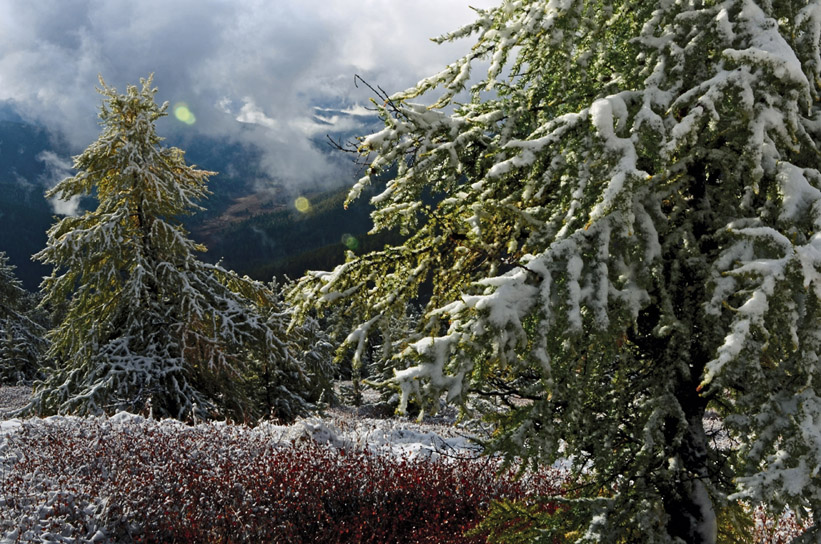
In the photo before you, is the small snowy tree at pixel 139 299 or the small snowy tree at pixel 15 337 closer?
the small snowy tree at pixel 139 299

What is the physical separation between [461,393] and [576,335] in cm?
54

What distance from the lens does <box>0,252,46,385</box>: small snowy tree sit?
2511 centimetres

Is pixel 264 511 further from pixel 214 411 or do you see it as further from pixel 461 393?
pixel 214 411

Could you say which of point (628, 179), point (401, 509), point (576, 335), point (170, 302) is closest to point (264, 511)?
point (401, 509)

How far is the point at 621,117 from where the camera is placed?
256cm

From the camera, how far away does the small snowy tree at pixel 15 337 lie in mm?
25109

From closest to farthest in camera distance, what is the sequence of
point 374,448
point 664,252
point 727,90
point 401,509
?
point 727,90 < point 664,252 < point 401,509 < point 374,448

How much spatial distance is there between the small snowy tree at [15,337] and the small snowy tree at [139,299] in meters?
17.6

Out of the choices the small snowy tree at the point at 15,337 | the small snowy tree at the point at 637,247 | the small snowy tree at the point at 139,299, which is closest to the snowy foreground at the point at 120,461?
the small snowy tree at the point at 637,247

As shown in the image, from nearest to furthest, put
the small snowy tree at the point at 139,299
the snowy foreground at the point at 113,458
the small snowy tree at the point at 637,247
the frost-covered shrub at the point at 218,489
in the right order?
the small snowy tree at the point at 637,247
the snowy foreground at the point at 113,458
the frost-covered shrub at the point at 218,489
the small snowy tree at the point at 139,299

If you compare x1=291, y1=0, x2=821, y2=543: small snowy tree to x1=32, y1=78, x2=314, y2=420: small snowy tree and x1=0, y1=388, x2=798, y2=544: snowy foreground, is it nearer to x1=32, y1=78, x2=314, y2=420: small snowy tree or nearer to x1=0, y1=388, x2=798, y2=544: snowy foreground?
x1=0, y1=388, x2=798, y2=544: snowy foreground

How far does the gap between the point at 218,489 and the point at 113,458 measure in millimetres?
1424

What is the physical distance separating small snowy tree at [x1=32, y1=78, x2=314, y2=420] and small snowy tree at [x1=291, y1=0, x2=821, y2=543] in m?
7.14

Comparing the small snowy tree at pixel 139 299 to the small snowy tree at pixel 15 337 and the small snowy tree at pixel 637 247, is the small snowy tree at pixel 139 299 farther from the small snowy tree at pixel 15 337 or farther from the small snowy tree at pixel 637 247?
the small snowy tree at pixel 15 337
